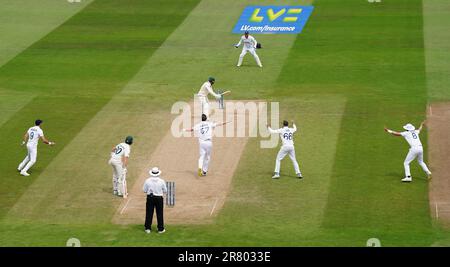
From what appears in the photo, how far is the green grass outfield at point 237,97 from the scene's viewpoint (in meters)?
34.3

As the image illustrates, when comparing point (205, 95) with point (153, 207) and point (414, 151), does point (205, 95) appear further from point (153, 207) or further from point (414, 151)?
point (153, 207)

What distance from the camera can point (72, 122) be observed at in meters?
45.0

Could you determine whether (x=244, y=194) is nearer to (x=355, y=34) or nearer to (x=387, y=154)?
(x=387, y=154)

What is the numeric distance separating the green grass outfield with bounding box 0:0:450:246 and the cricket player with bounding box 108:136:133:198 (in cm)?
80

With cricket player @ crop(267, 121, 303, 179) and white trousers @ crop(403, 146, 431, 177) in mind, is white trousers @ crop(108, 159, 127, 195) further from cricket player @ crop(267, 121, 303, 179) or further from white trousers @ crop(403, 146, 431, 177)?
white trousers @ crop(403, 146, 431, 177)

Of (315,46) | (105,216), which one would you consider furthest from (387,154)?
(315,46)

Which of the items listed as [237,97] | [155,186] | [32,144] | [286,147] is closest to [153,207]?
[155,186]

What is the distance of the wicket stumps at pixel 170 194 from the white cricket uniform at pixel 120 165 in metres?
1.63

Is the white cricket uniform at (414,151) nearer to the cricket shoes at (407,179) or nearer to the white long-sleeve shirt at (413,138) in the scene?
the white long-sleeve shirt at (413,138)

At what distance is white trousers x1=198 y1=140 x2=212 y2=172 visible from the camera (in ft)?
126

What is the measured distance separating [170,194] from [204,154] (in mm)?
3165

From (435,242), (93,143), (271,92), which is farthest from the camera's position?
(271,92)

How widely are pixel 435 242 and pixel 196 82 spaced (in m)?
19.8

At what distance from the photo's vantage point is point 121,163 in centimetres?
3672
